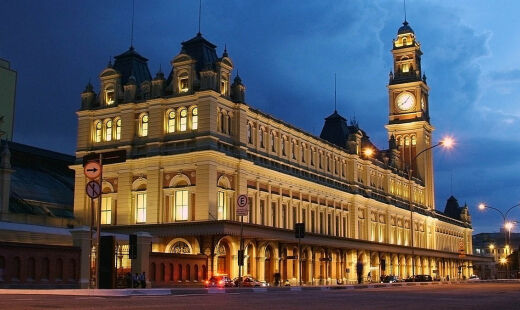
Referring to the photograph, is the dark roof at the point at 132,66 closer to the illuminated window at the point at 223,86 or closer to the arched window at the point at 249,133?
the illuminated window at the point at 223,86

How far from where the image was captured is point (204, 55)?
6081 centimetres

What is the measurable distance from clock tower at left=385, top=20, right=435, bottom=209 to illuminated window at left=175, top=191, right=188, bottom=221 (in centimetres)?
6192

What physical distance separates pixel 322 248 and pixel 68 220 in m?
25.2

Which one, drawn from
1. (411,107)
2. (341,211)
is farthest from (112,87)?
(411,107)

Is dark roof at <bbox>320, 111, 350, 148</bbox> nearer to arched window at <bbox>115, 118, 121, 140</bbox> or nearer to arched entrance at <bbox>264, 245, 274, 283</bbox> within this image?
arched entrance at <bbox>264, 245, 274, 283</bbox>

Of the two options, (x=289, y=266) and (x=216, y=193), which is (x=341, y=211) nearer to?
(x=289, y=266)

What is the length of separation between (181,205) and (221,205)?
323 cm

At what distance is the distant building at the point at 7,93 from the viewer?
11162 cm

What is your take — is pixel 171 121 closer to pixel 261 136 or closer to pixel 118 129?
pixel 118 129

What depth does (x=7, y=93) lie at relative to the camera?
113 m

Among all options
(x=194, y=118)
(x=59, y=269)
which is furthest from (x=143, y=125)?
(x=59, y=269)

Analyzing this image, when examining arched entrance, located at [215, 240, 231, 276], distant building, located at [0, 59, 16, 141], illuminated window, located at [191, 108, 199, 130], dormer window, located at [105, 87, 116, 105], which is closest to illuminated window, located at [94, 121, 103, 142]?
dormer window, located at [105, 87, 116, 105]

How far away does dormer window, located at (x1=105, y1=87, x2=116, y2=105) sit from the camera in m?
63.6

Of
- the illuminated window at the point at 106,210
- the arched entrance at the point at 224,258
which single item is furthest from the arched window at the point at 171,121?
the arched entrance at the point at 224,258
